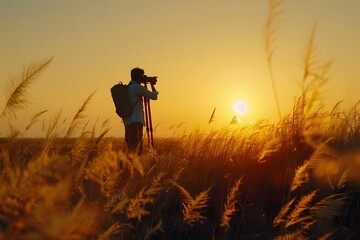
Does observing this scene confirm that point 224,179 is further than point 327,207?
Yes

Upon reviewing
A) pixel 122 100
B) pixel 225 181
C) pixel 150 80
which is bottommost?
pixel 225 181

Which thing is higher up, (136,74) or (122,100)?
(136,74)

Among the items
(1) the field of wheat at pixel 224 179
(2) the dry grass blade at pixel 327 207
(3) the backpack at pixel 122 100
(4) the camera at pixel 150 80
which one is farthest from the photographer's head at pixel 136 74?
(2) the dry grass blade at pixel 327 207

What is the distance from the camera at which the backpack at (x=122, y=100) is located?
792 cm

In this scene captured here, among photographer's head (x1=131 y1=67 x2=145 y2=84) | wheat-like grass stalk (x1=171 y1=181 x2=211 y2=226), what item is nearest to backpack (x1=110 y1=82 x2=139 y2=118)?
photographer's head (x1=131 y1=67 x2=145 y2=84)

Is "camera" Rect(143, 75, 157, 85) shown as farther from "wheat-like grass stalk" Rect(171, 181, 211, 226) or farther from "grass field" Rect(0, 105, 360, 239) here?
"wheat-like grass stalk" Rect(171, 181, 211, 226)

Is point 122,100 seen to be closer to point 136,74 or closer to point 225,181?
point 136,74

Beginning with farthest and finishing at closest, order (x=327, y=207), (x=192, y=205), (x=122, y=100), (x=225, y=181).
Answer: (x=122, y=100) < (x=225, y=181) < (x=327, y=207) < (x=192, y=205)

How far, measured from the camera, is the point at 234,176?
4.09 meters

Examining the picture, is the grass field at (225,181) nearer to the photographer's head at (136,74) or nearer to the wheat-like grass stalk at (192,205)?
the wheat-like grass stalk at (192,205)

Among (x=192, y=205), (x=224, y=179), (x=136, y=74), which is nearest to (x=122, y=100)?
(x=136, y=74)

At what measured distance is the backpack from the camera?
7.92 metres

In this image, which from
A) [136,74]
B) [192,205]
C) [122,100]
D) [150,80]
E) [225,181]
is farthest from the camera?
[150,80]

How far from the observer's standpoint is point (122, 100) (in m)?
7.96
